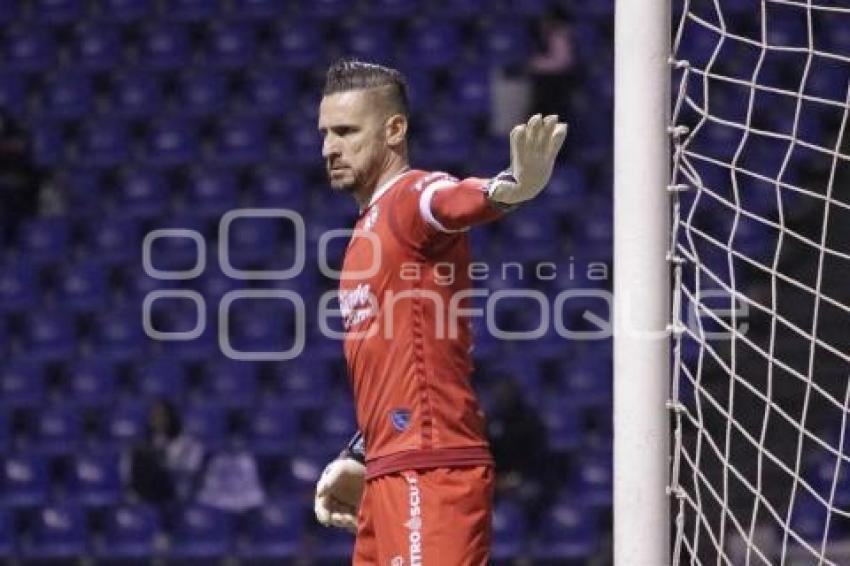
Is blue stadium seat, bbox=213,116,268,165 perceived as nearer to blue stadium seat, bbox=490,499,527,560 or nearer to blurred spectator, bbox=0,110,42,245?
blurred spectator, bbox=0,110,42,245

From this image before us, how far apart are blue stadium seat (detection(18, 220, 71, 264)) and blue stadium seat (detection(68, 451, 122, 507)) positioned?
120cm

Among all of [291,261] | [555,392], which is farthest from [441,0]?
[555,392]

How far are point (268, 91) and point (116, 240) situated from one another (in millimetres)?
1173

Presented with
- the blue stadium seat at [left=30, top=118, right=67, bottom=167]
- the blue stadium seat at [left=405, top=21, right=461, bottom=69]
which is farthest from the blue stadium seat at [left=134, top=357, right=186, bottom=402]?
the blue stadium seat at [left=405, top=21, right=461, bottom=69]

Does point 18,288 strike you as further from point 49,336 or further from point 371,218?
point 371,218

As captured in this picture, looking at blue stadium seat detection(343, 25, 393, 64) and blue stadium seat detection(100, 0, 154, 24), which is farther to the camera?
blue stadium seat detection(100, 0, 154, 24)

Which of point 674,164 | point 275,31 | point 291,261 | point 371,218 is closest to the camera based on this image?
point 674,164

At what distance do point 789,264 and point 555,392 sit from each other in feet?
4.24

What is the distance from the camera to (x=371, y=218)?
3.48m

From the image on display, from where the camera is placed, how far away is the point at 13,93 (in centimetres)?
991

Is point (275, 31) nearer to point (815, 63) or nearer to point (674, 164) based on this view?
point (815, 63)

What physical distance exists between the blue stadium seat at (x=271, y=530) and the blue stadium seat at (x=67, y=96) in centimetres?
270

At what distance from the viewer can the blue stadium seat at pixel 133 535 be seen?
8508 mm

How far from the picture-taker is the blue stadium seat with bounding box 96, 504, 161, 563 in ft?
27.9
